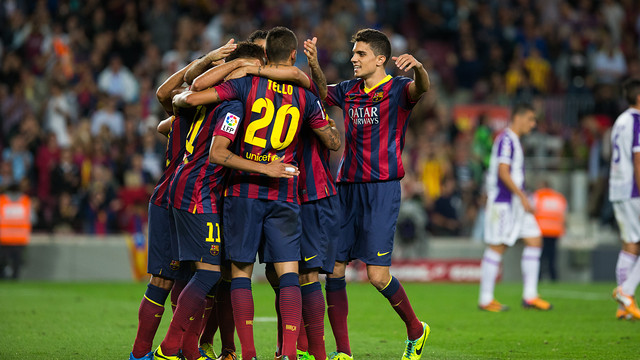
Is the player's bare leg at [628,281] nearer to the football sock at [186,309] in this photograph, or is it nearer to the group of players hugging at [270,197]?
the group of players hugging at [270,197]

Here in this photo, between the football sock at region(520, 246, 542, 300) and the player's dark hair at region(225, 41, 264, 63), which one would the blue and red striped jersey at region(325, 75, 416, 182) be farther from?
the football sock at region(520, 246, 542, 300)

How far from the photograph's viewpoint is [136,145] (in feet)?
57.4

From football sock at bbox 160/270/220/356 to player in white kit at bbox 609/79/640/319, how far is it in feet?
18.6

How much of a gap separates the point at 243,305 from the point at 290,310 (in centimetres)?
34

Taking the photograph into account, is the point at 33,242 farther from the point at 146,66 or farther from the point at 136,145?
the point at 146,66

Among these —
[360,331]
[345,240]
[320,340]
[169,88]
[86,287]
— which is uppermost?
[169,88]

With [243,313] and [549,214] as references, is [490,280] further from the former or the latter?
[549,214]

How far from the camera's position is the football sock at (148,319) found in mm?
6457

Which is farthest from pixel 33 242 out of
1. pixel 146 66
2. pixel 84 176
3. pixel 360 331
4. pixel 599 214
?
pixel 599 214

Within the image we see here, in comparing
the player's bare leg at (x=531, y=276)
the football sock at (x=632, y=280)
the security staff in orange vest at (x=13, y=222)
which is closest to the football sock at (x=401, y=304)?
the football sock at (x=632, y=280)

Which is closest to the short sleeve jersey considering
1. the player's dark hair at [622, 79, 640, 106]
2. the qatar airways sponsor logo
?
the player's dark hair at [622, 79, 640, 106]

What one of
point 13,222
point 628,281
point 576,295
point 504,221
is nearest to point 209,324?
point 628,281

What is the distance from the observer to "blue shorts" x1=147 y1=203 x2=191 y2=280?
6.55 meters

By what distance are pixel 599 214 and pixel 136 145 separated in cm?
991
